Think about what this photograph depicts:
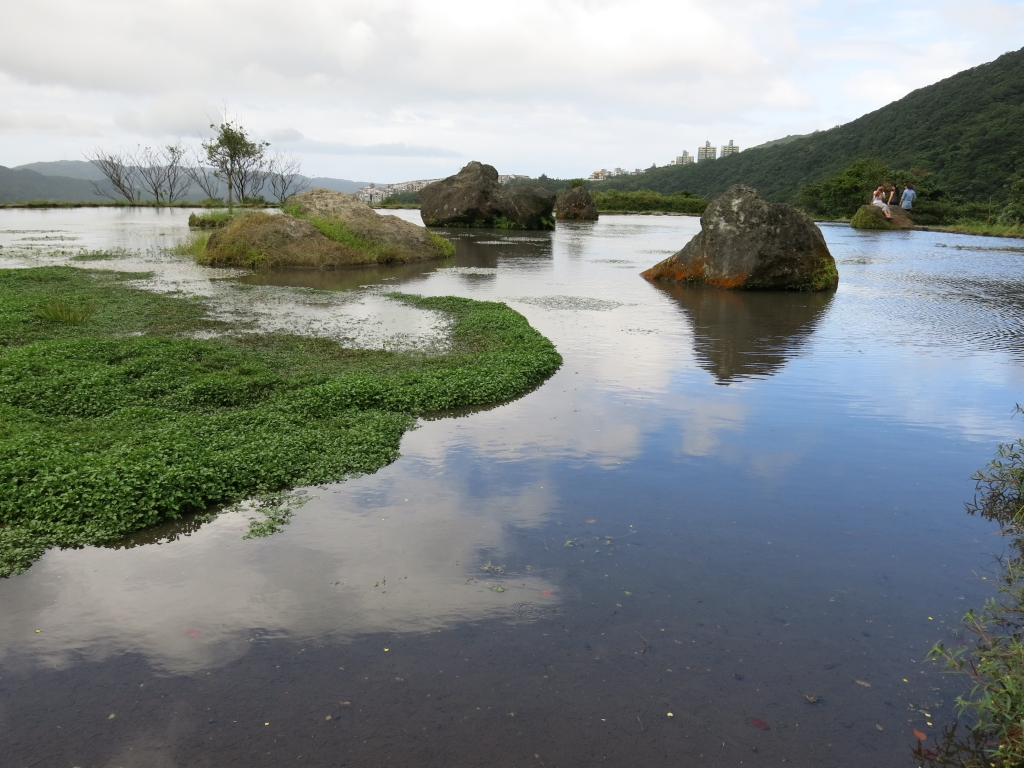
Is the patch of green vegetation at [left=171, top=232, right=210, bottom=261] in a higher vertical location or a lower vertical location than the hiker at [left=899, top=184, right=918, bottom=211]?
lower

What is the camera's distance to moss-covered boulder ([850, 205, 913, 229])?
3725cm

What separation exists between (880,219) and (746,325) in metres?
30.1

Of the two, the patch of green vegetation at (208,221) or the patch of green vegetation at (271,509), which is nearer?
the patch of green vegetation at (271,509)

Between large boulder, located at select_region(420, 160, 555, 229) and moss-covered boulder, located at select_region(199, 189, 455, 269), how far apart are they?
40.7 feet

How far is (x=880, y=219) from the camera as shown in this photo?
37.2 meters

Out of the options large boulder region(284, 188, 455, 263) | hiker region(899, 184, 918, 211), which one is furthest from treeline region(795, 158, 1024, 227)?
large boulder region(284, 188, 455, 263)

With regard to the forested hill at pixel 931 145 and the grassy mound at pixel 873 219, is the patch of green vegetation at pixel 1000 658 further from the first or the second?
the forested hill at pixel 931 145

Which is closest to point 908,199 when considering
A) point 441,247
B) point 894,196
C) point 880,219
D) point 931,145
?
point 894,196

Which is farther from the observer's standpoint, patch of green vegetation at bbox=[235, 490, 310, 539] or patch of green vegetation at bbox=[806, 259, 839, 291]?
patch of green vegetation at bbox=[806, 259, 839, 291]

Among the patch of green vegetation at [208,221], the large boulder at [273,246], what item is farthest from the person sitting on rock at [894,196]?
the patch of green vegetation at [208,221]

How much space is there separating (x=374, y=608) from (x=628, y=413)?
3.89m

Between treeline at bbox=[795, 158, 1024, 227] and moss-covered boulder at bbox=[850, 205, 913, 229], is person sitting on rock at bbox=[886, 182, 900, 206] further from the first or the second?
moss-covered boulder at bbox=[850, 205, 913, 229]

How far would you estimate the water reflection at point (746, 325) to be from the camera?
30.8 feet

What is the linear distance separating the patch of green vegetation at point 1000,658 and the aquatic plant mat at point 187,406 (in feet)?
13.1
